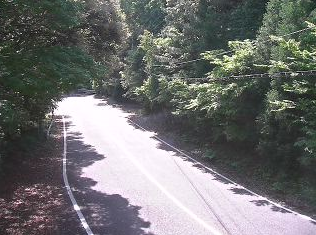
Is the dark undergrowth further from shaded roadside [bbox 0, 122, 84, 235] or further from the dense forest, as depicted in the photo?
shaded roadside [bbox 0, 122, 84, 235]

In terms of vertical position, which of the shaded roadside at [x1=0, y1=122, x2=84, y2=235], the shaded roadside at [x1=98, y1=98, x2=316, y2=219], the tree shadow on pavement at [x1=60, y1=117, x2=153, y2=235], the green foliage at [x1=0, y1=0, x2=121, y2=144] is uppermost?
the green foliage at [x1=0, y1=0, x2=121, y2=144]

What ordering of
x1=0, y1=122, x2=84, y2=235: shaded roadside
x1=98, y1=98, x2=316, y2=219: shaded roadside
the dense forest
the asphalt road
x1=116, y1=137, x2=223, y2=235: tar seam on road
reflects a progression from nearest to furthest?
x1=116, y1=137, x2=223, y2=235: tar seam on road < the asphalt road < x1=0, y1=122, x2=84, y2=235: shaded roadside < the dense forest < x1=98, y1=98, x2=316, y2=219: shaded roadside

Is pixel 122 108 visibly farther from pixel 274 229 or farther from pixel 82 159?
pixel 274 229

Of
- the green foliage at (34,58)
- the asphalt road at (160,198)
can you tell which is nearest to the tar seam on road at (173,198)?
the asphalt road at (160,198)

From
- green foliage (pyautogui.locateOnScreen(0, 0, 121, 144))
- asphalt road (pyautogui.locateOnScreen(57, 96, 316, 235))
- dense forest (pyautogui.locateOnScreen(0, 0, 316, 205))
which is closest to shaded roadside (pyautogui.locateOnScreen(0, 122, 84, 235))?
asphalt road (pyautogui.locateOnScreen(57, 96, 316, 235))

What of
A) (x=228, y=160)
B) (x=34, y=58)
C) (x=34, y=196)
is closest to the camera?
(x=34, y=58)

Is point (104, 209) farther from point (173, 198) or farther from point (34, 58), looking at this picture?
point (34, 58)

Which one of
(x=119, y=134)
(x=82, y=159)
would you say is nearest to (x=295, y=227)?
(x=82, y=159)

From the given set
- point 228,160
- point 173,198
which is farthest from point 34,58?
point 228,160

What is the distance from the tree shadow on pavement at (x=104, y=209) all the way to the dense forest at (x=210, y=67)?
10.5ft

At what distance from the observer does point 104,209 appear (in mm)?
13562

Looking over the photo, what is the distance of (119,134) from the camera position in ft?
99.3

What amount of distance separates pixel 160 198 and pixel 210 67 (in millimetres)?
11933

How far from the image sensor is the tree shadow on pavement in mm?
11766
